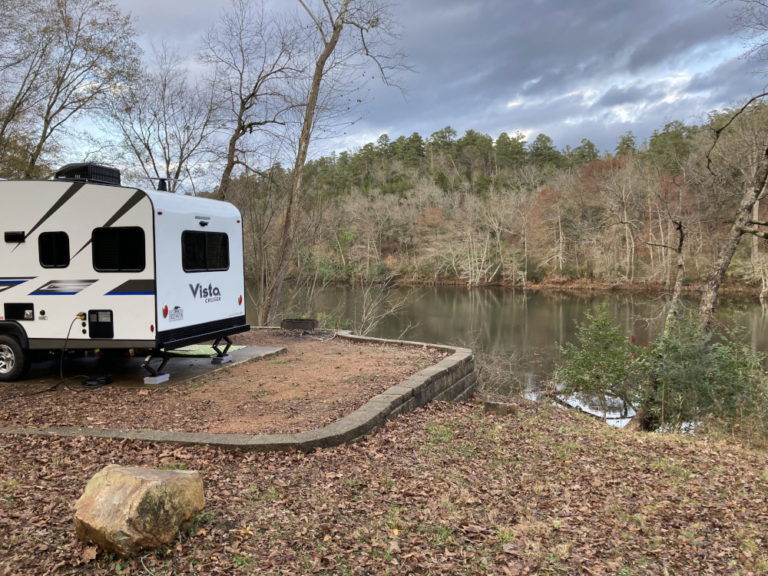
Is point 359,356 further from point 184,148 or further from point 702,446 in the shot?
point 184,148

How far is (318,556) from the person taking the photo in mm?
3447

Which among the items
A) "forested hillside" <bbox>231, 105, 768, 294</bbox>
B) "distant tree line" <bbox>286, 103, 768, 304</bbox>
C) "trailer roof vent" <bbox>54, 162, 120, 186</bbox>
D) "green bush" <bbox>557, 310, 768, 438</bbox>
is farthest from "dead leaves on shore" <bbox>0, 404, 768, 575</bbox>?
"distant tree line" <bbox>286, 103, 768, 304</bbox>

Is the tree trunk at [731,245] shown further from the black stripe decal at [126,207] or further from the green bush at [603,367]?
the black stripe decal at [126,207]

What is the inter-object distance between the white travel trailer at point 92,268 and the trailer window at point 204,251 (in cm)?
3

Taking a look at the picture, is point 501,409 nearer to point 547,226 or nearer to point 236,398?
point 236,398

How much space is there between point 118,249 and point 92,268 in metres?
0.47

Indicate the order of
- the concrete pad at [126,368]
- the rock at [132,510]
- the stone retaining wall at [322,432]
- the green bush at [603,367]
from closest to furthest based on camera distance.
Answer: the rock at [132,510] < the stone retaining wall at [322,432] < the concrete pad at [126,368] < the green bush at [603,367]

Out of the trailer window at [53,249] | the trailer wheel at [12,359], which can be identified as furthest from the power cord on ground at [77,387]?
the trailer window at [53,249]

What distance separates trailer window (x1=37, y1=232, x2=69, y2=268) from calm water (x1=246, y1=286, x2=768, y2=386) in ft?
40.4

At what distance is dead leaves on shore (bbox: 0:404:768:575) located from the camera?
344 cm

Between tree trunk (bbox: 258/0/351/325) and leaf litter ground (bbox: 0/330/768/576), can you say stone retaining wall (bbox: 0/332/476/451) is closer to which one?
leaf litter ground (bbox: 0/330/768/576)

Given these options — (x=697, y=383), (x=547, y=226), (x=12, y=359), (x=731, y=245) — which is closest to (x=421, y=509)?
(x=12, y=359)

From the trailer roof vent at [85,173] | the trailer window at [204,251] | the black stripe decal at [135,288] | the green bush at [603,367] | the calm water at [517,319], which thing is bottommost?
the calm water at [517,319]

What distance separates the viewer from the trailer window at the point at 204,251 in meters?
7.93
